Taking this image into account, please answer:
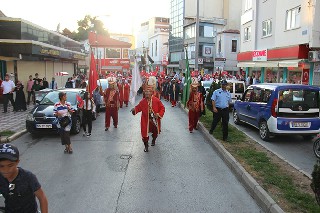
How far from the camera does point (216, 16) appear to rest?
5525 centimetres

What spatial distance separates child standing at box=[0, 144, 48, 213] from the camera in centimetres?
287

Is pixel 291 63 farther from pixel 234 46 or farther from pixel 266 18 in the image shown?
pixel 234 46

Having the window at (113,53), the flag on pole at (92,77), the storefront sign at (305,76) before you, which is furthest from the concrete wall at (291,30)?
the window at (113,53)

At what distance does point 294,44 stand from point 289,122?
42.6 ft

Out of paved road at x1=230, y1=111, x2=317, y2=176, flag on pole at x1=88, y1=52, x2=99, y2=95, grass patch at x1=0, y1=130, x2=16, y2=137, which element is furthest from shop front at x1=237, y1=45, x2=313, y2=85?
grass patch at x1=0, y1=130, x2=16, y2=137

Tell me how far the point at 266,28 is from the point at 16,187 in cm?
2686

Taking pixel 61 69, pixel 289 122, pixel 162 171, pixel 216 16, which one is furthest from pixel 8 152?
pixel 216 16

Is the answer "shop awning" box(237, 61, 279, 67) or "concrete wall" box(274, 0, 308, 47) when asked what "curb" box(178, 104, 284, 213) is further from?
"shop awning" box(237, 61, 279, 67)

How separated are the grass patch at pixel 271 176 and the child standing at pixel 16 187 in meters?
3.59

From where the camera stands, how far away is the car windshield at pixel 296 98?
9.77m

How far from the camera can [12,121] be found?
13195 mm

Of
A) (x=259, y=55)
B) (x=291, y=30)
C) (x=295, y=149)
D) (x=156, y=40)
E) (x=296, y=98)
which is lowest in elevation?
(x=295, y=149)

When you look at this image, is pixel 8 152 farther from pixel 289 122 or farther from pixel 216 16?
pixel 216 16

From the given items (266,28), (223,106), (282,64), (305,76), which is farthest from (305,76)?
(223,106)
